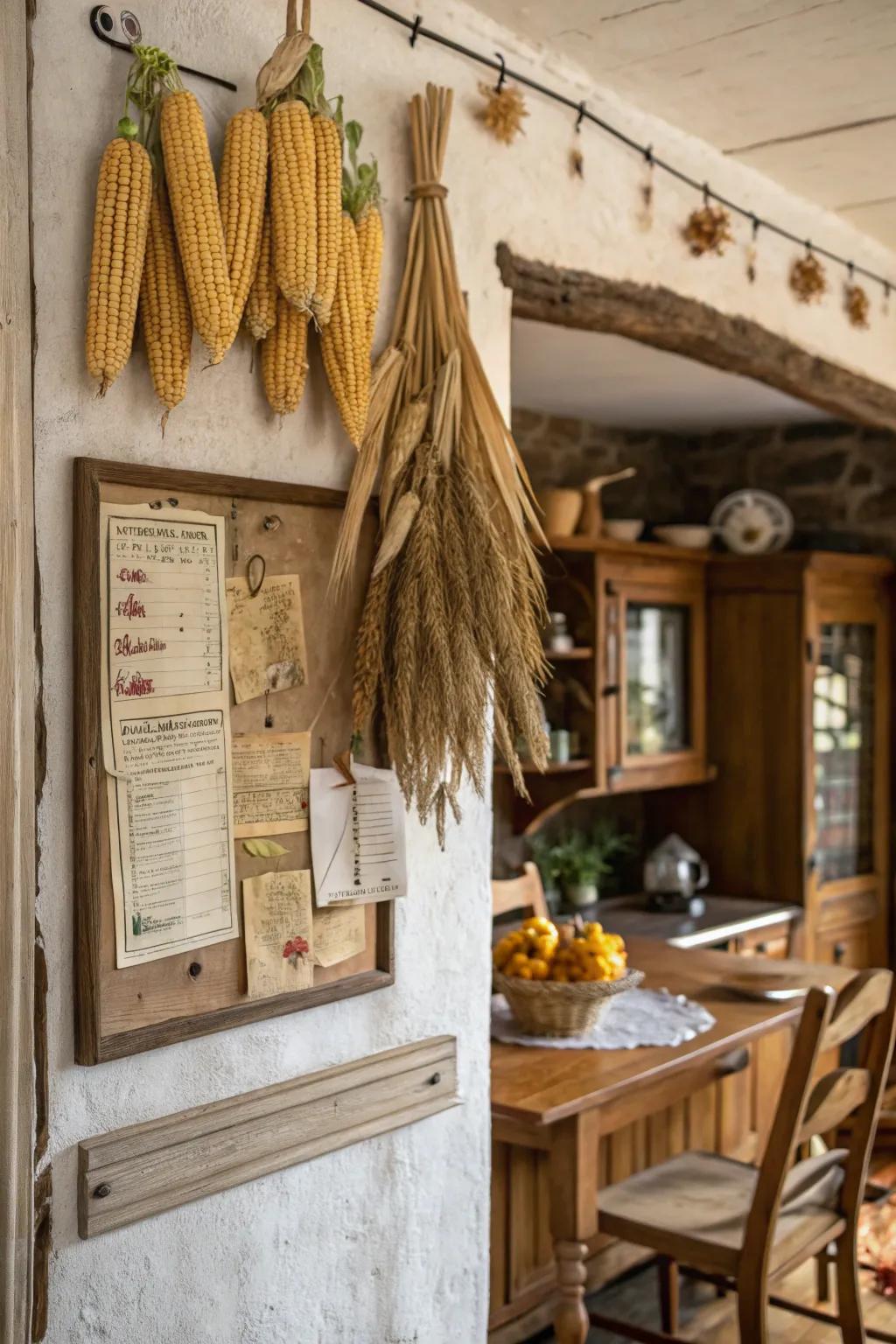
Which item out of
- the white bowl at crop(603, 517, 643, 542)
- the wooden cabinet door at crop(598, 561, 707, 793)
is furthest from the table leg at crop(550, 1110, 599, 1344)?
the white bowl at crop(603, 517, 643, 542)

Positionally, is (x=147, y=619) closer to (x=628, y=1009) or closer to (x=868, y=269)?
(x=628, y=1009)

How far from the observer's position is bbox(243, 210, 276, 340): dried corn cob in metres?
A: 1.50

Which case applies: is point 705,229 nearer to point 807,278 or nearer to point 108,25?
point 807,278

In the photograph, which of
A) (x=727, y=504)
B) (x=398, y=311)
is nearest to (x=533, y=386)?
(x=727, y=504)

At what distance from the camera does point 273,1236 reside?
5.41 ft

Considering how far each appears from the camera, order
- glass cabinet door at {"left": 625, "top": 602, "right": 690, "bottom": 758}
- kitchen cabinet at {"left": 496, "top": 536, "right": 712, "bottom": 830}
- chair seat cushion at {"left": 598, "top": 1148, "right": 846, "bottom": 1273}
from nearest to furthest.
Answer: chair seat cushion at {"left": 598, "top": 1148, "right": 846, "bottom": 1273} < kitchen cabinet at {"left": 496, "top": 536, "right": 712, "bottom": 830} < glass cabinet door at {"left": 625, "top": 602, "right": 690, "bottom": 758}

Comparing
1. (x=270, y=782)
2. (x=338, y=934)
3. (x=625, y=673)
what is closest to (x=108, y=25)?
(x=270, y=782)

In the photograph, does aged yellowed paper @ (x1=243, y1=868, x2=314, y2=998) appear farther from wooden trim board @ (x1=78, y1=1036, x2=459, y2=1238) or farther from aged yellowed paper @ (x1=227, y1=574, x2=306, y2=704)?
aged yellowed paper @ (x1=227, y1=574, x2=306, y2=704)

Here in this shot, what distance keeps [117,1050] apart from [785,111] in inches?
79.1

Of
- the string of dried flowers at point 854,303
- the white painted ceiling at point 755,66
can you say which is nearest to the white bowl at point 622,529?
the string of dried flowers at point 854,303

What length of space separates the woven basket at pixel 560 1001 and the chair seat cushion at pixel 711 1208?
0.34 m

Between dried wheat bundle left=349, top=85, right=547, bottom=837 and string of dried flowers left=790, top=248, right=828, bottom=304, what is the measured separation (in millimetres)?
1343

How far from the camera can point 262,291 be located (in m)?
1.51

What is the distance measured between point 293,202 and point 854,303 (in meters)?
2.09
